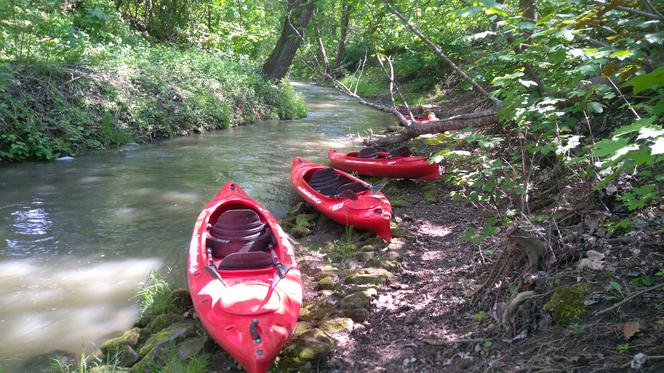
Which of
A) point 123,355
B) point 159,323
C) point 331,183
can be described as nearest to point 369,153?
point 331,183

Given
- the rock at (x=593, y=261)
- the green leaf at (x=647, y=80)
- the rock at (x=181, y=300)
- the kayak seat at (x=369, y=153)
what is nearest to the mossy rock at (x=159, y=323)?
the rock at (x=181, y=300)

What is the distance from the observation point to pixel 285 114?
1511 cm

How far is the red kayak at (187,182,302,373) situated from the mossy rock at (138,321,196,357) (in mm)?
194

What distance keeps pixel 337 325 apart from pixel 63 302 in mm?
2633

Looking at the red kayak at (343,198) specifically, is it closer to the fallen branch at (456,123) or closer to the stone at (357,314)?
the fallen branch at (456,123)

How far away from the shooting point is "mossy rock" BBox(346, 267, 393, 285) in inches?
175

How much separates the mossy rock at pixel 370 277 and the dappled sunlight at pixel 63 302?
2.02 m

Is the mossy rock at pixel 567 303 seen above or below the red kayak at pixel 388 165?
above

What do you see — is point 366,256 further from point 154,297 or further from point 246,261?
point 154,297

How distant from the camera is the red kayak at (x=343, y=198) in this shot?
558 centimetres

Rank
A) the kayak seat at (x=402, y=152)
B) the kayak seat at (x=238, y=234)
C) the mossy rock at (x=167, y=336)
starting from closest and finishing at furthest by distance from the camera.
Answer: the mossy rock at (x=167, y=336), the kayak seat at (x=238, y=234), the kayak seat at (x=402, y=152)

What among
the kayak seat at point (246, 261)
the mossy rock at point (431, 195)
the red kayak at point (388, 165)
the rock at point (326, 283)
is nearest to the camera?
the kayak seat at point (246, 261)

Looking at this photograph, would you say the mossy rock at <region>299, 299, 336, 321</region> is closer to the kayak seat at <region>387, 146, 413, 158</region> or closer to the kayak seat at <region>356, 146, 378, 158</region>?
the kayak seat at <region>387, 146, 413, 158</region>

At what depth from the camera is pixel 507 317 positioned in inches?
117
